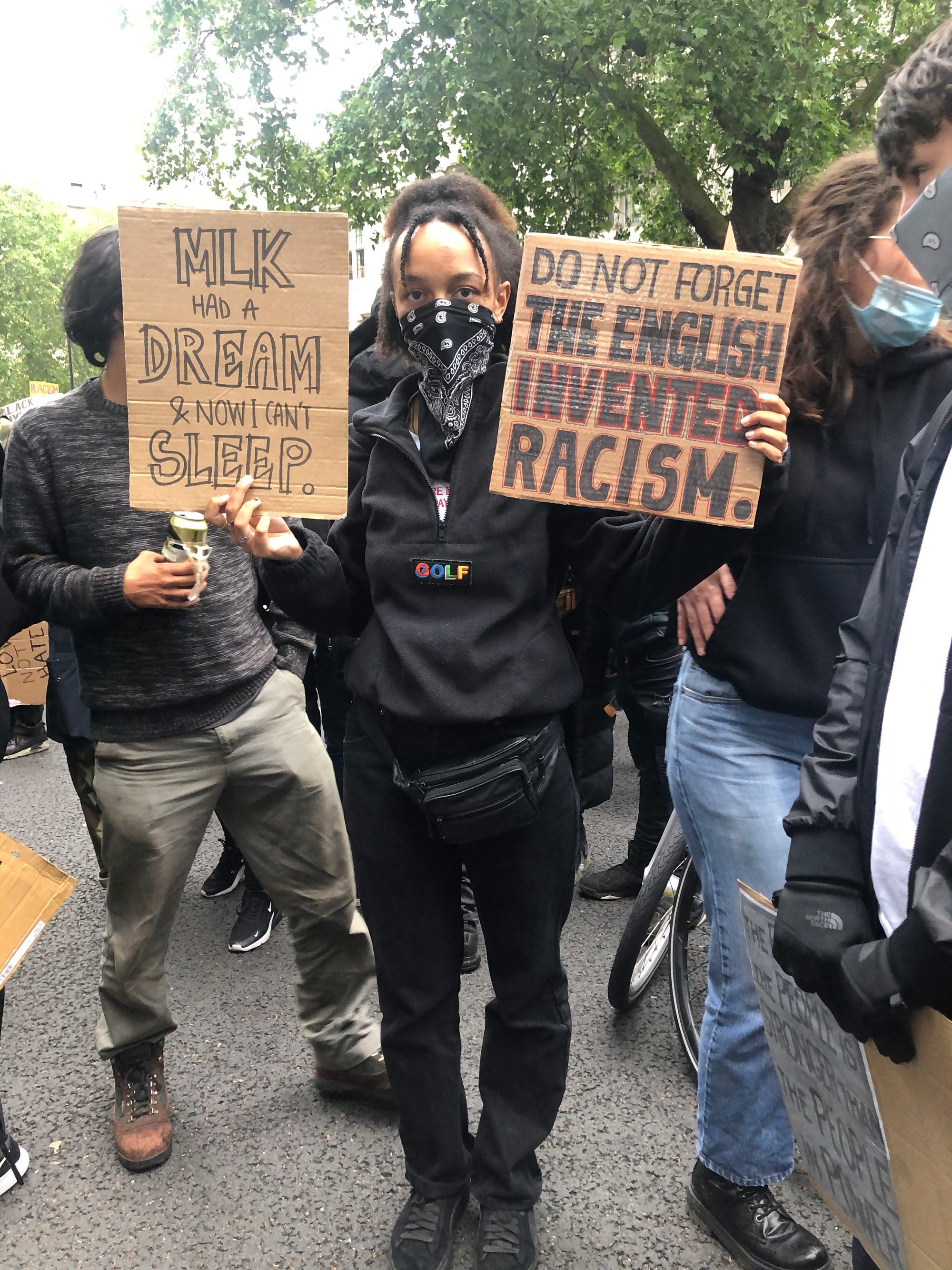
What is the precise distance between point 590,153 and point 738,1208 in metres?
11.8

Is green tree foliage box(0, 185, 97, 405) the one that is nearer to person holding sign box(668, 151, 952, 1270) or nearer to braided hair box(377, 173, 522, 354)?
braided hair box(377, 173, 522, 354)

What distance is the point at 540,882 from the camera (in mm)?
1953

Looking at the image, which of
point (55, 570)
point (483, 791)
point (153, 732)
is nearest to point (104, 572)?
point (55, 570)

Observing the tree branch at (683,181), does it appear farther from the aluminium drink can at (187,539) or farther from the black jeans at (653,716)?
the aluminium drink can at (187,539)

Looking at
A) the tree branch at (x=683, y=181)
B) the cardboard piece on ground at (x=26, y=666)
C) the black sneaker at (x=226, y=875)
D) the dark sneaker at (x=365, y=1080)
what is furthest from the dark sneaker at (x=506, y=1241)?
the tree branch at (x=683, y=181)

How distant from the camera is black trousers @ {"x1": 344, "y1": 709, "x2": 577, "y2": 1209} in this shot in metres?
1.96

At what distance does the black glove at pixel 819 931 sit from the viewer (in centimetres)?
124

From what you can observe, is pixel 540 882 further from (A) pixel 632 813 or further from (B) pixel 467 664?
(A) pixel 632 813

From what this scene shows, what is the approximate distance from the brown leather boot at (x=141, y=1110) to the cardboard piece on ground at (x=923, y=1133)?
1.90m

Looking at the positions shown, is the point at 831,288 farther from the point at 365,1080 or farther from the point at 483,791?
the point at 365,1080

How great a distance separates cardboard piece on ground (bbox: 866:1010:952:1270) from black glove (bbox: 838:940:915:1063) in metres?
0.01

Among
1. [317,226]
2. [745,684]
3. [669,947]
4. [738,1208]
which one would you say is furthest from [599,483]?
[669,947]

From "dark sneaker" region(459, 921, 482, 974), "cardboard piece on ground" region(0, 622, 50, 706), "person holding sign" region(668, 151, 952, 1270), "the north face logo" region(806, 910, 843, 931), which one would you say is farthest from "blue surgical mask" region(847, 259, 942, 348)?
"cardboard piece on ground" region(0, 622, 50, 706)

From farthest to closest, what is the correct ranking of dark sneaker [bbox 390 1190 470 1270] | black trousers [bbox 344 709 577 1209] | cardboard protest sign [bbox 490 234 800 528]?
dark sneaker [bbox 390 1190 470 1270] < black trousers [bbox 344 709 577 1209] < cardboard protest sign [bbox 490 234 800 528]
